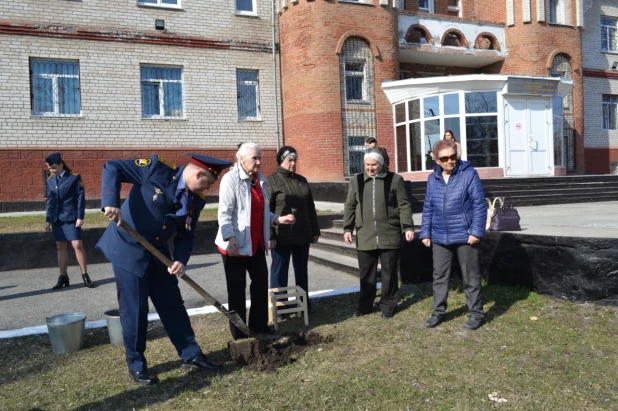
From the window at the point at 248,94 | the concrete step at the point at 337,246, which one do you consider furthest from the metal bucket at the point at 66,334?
the window at the point at 248,94

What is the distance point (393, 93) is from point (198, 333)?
13989mm

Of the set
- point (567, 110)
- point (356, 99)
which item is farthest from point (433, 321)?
point (567, 110)

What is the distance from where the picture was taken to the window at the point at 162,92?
53.5 feet

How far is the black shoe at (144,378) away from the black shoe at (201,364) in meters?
0.28

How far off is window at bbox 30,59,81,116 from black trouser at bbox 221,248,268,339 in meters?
12.9

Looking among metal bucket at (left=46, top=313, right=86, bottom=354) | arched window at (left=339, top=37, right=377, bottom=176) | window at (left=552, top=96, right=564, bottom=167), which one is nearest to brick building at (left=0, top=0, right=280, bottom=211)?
arched window at (left=339, top=37, right=377, bottom=176)

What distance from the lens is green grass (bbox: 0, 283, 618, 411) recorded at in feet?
11.1

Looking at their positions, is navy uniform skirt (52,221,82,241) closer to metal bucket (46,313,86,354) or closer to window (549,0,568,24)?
metal bucket (46,313,86,354)

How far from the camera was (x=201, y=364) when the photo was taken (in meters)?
4.00

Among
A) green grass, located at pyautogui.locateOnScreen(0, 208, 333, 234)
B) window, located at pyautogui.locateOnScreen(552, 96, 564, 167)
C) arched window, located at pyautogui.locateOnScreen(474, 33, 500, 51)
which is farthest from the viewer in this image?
arched window, located at pyautogui.locateOnScreen(474, 33, 500, 51)

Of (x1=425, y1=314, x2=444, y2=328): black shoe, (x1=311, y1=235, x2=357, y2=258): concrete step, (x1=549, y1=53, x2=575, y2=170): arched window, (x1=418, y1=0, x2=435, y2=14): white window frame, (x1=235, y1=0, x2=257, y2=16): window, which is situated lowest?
(x1=425, y1=314, x2=444, y2=328): black shoe

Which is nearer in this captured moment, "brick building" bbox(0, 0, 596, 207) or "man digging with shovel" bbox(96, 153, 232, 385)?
"man digging with shovel" bbox(96, 153, 232, 385)

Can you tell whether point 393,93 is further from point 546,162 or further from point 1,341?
point 1,341

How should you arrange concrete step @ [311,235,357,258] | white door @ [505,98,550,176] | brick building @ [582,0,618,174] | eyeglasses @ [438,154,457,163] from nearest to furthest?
eyeglasses @ [438,154,457,163] → concrete step @ [311,235,357,258] → white door @ [505,98,550,176] → brick building @ [582,0,618,174]
